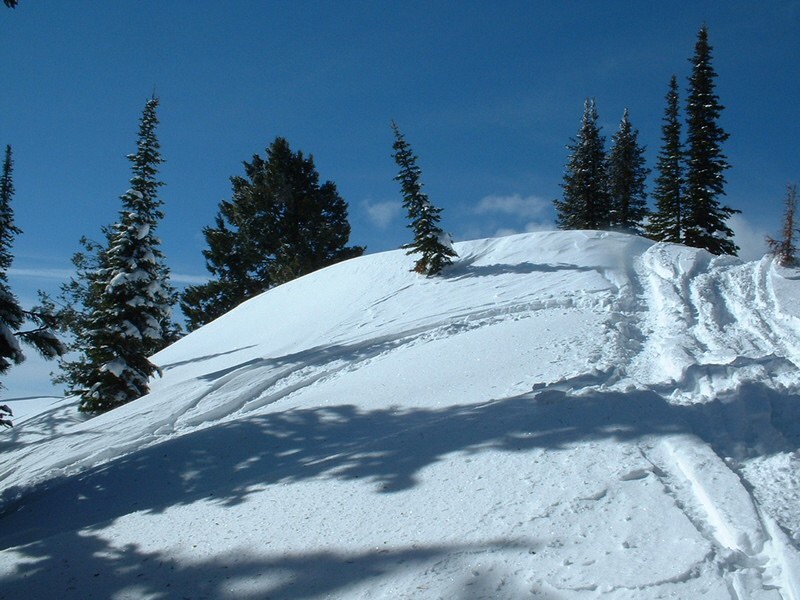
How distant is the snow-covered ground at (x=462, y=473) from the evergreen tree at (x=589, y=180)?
23.3m

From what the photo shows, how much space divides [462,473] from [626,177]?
37.9 metres

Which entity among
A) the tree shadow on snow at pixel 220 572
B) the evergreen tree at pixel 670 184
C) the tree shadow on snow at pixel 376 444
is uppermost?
the evergreen tree at pixel 670 184

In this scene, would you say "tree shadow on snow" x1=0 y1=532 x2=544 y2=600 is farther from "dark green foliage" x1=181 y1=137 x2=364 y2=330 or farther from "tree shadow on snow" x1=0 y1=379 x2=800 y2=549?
"dark green foliage" x1=181 y1=137 x2=364 y2=330

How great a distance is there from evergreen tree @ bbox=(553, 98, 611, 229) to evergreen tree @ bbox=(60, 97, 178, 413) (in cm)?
2501

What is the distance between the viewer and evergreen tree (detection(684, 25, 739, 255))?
90.2ft

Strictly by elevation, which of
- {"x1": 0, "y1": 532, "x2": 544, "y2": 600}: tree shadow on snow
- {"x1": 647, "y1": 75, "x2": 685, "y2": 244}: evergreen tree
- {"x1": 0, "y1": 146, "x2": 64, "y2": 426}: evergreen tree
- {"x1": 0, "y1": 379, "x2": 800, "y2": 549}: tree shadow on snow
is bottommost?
{"x1": 0, "y1": 532, "x2": 544, "y2": 600}: tree shadow on snow

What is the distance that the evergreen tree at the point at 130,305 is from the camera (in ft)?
53.6

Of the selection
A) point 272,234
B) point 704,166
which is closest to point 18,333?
point 272,234

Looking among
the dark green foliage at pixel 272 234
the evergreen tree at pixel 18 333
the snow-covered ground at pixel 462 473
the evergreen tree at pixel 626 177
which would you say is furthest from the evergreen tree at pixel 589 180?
the evergreen tree at pixel 18 333

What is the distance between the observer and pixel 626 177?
126ft

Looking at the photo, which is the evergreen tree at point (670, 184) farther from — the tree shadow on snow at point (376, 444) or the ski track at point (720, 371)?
the tree shadow on snow at point (376, 444)

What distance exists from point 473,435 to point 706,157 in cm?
2796

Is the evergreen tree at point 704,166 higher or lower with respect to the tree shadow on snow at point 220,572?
higher

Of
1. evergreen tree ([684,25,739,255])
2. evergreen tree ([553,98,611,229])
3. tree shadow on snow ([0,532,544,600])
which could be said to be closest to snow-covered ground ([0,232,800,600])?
tree shadow on snow ([0,532,544,600])
